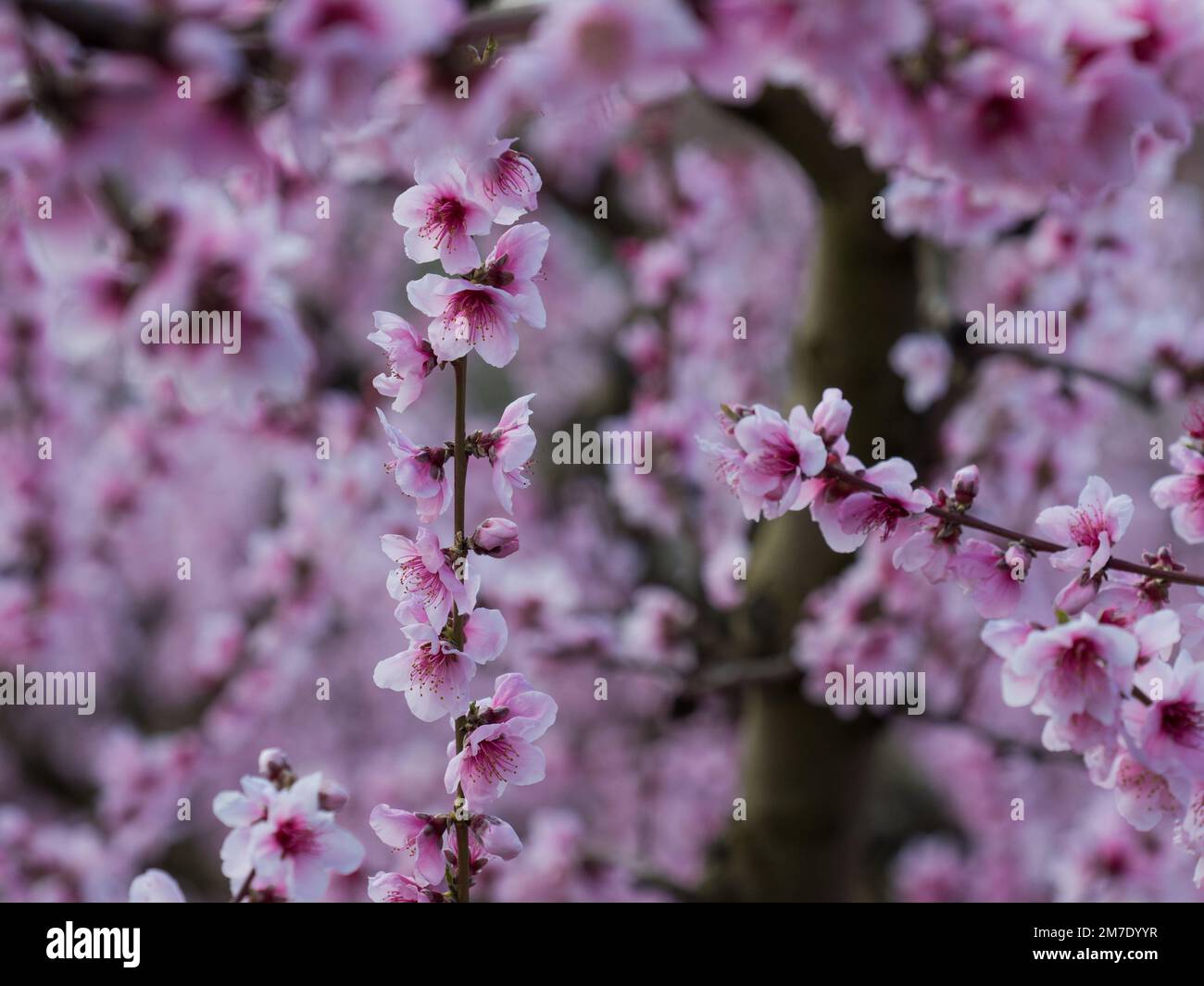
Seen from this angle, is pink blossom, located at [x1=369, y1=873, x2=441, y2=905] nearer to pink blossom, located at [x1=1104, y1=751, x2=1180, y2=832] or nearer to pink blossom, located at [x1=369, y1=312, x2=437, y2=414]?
pink blossom, located at [x1=369, y1=312, x2=437, y2=414]

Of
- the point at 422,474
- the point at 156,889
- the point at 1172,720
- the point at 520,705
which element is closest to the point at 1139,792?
the point at 1172,720

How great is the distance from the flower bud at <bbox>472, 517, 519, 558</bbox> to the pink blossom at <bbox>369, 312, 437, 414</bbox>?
11 centimetres

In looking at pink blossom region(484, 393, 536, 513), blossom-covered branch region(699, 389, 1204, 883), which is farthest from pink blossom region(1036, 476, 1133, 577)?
pink blossom region(484, 393, 536, 513)

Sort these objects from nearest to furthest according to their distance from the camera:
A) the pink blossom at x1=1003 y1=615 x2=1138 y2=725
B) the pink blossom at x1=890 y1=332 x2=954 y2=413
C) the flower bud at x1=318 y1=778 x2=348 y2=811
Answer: the pink blossom at x1=1003 y1=615 x2=1138 y2=725
the flower bud at x1=318 y1=778 x2=348 y2=811
the pink blossom at x1=890 y1=332 x2=954 y2=413

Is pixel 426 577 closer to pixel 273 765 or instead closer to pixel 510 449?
pixel 510 449

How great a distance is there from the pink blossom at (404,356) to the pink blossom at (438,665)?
17 centimetres

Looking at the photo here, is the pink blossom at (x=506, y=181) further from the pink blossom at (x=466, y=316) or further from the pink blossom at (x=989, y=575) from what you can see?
the pink blossom at (x=989, y=575)

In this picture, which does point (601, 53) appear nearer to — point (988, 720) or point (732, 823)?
point (732, 823)

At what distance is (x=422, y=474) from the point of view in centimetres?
72

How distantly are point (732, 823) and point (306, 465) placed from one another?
1125 mm

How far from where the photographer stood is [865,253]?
5.06 ft

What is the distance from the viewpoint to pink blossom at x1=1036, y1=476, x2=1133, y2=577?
73cm

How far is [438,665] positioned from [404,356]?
23 centimetres
